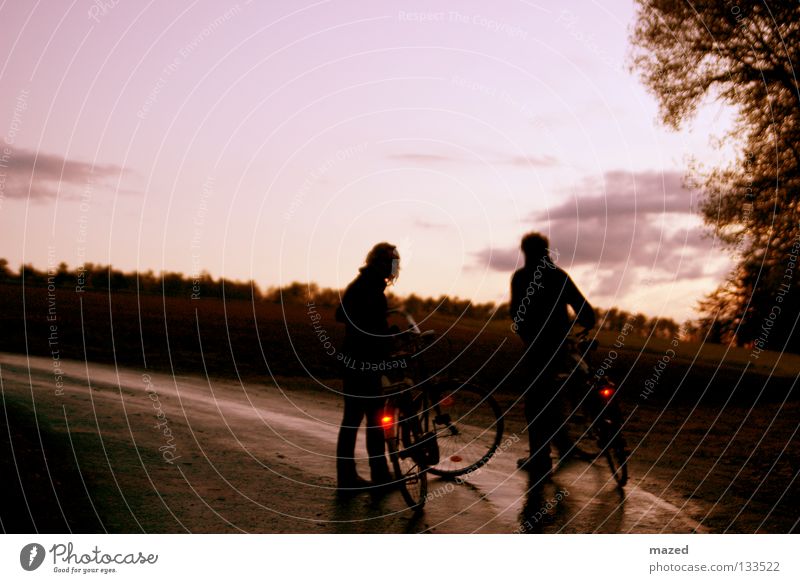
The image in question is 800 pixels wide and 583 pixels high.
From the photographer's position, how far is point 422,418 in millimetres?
7621

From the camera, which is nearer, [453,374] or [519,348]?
[453,374]

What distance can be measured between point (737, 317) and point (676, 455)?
6.21 m

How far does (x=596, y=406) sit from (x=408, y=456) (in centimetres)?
212

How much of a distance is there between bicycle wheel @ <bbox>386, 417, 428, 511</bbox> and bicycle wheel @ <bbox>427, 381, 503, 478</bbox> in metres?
0.24

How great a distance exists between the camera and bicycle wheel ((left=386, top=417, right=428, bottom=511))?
6730 mm

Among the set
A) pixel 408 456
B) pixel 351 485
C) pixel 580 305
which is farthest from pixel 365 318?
pixel 580 305

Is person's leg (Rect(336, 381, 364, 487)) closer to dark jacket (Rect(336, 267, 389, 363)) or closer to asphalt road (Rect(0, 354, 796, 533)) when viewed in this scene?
asphalt road (Rect(0, 354, 796, 533))

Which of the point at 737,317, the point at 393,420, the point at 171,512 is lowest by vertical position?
the point at 171,512

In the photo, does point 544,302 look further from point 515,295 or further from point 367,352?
point 367,352

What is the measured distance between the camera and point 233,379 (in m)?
15.6

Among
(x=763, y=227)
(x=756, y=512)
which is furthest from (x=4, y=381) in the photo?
(x=763, y=227)

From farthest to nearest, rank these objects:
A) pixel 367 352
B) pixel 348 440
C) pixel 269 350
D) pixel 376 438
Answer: pixel 269 350, pixel 348 440, pixel 376 438, pixel 367 352

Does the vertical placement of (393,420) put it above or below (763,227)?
below

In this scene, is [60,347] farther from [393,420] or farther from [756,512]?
[756,512]
